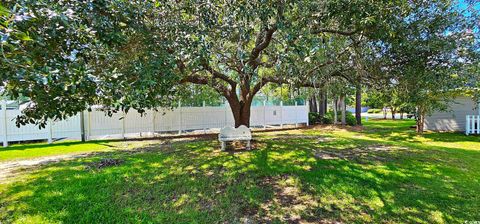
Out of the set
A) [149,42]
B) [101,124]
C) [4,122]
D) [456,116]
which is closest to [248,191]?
[149,42]

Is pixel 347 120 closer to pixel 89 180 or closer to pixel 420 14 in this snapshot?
pixel 420 14

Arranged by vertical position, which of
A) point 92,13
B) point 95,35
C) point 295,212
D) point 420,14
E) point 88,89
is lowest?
point 295,212

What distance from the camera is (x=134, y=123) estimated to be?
11172 mm

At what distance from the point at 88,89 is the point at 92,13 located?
5.34ft

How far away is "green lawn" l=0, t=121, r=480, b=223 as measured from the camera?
368cm

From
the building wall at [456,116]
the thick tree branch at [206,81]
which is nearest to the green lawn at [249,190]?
the thick tree branch at [206,81]

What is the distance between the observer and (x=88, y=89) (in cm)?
253

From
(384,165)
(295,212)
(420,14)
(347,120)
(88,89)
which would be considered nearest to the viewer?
(88,89)

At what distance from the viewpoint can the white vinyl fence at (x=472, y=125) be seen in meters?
11.9

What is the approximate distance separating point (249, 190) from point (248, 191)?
0.12 feet

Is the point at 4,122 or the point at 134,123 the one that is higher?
the point at 4,122

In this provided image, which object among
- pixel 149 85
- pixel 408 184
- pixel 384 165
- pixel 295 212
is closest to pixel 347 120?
pixel 384 165

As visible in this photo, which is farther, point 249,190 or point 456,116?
point 456,116

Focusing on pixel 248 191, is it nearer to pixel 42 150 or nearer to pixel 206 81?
pixel 206 81
